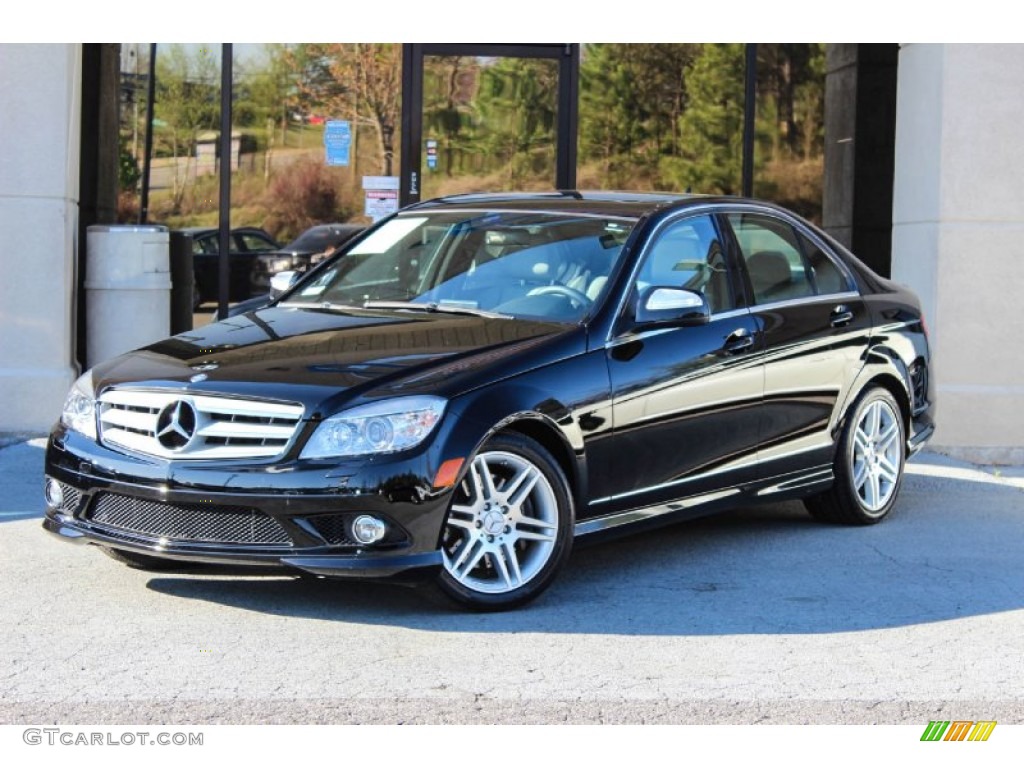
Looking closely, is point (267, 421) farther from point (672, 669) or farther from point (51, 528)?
point (672, 669)

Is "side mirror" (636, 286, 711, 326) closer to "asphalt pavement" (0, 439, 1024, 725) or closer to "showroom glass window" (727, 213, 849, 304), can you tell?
"showroom glass window" (727, 213, 849, 304)

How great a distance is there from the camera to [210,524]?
5914mm

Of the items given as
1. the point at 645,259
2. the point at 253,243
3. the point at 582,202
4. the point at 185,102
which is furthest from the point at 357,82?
the point at 645,259

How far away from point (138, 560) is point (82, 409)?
70cm

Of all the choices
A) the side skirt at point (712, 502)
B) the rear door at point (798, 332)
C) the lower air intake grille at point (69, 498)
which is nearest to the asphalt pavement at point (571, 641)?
the side skirt at point (712, 502)

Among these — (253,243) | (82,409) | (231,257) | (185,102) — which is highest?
(185,102)

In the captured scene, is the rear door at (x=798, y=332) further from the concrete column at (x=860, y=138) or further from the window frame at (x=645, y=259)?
the concrete column at (x=860, y=138)

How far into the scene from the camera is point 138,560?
6750 mm

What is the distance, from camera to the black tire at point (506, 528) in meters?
6.05

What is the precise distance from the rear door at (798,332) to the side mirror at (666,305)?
74 centimetres

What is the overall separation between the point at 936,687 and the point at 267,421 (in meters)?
2.41

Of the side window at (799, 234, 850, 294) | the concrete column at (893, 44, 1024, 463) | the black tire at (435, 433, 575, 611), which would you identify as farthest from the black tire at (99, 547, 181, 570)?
the concrete column at (893, 44, 1024, 463)

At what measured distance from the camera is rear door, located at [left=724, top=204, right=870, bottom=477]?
748 centimetres

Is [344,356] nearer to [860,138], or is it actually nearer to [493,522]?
[493,522]
